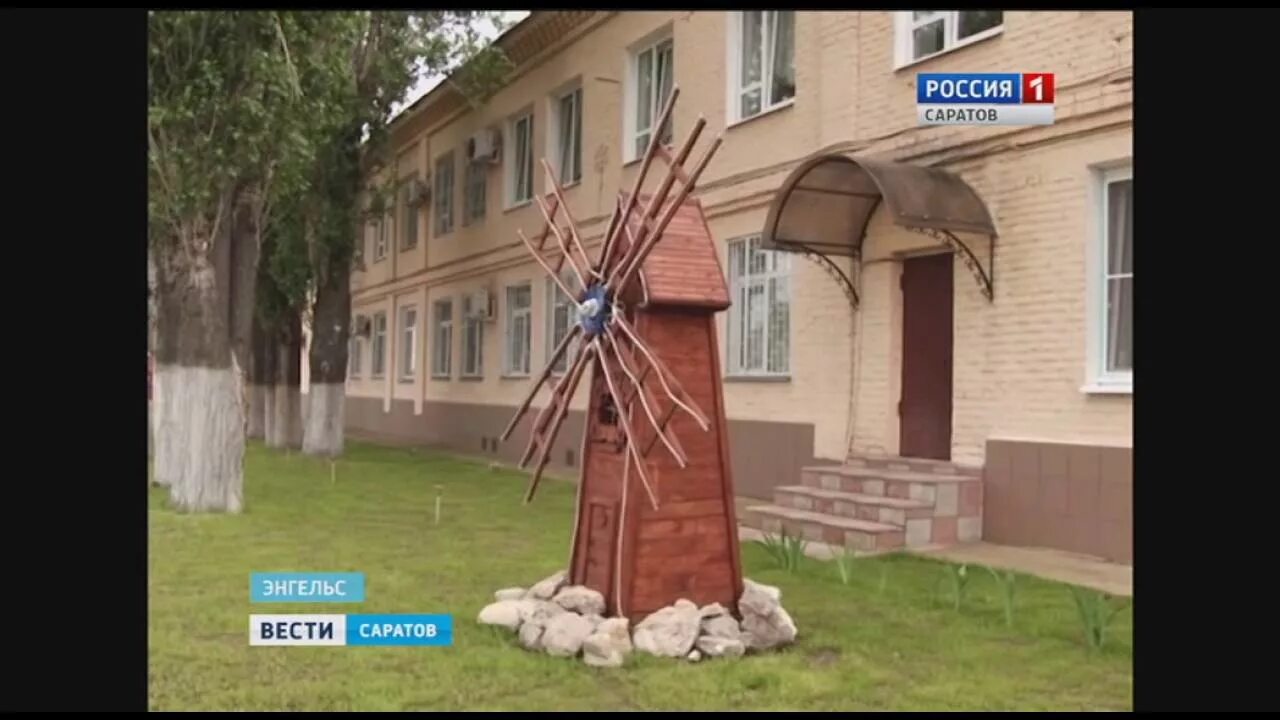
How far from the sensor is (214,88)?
9.28m

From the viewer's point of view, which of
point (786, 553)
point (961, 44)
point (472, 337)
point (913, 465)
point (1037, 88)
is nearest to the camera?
point (786, 553)

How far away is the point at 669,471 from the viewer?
Result: 589 cm

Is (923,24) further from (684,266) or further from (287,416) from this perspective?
(287,416)

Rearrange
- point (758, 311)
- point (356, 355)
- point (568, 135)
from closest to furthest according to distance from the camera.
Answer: point (758, 311) → point (568, 135) → point (356, 355)

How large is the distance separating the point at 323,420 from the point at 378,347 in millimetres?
6932

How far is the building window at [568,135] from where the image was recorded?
16438 mm

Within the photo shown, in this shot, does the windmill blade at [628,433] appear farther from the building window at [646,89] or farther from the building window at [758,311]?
the building window at [646,89]

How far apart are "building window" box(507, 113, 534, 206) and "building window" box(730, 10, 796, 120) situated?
229 inches

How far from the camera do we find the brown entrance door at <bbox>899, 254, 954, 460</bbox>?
1045 centimetres

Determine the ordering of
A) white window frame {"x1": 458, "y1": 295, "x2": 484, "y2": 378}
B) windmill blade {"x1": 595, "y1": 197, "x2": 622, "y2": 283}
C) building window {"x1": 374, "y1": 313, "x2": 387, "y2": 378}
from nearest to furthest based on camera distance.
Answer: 1. windmill blade {"x1": 595, "y1": 197, "x2": 622, "y2": 283}
2. white window frame {"x1": 458, "y1": 295, "x2": 484, "y2": 378}
3. building window {"x1": 374, "y1": 313, "x2": 387, "y2": 378}

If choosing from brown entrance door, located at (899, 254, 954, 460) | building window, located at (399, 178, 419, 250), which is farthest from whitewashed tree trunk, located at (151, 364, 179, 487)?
building window, located at (399, 178, 419, 250)

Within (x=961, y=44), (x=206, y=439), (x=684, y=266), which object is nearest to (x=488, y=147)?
(x=206, y=439)

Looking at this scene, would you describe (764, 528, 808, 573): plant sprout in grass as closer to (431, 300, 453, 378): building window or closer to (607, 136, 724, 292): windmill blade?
(607, 136, 724, 292): windmill blade
